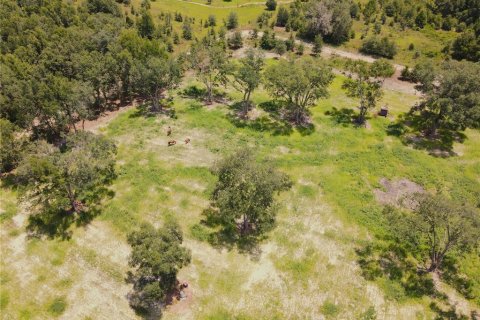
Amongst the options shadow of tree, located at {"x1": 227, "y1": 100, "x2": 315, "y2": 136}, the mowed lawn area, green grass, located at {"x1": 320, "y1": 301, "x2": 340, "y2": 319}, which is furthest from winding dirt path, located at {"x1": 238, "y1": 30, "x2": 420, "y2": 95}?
green grass, located at {"x1": 320, "y1": 301, "x2": 340, "y2": 319}

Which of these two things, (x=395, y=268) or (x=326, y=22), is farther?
(x=326, y=22)

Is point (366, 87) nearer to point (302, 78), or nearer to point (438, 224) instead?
point (302, 78)

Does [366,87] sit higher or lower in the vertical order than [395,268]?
higher

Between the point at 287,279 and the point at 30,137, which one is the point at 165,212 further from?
the point at 30,137

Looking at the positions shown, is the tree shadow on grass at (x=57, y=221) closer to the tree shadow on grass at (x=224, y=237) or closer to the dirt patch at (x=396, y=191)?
the tree shadow on grass at (x=224, y=237)

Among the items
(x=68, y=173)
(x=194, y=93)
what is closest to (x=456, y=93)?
(x=194, y=93)
